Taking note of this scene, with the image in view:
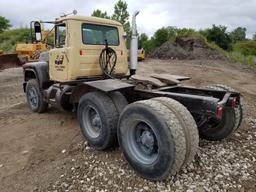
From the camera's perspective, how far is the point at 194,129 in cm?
379

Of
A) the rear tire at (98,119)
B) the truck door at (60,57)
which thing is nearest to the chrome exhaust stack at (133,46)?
the truck door at (60,57)

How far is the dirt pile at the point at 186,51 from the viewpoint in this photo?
23.6 m

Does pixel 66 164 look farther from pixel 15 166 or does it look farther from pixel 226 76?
pixel 226 76

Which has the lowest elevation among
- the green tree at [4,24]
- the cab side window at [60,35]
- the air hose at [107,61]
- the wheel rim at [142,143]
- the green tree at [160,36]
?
the wheel rim at [142,143]

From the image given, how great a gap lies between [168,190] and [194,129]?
834mm

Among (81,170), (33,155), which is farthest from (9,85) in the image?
(81,170)

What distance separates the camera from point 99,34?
6.37m

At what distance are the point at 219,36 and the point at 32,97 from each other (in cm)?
2834

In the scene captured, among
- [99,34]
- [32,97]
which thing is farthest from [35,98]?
[99,34]

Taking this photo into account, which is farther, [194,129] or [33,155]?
[33,155]

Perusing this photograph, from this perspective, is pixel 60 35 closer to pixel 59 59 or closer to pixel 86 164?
pixel 59 59

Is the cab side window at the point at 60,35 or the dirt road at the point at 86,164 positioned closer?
the dirt road at the point at 86,164

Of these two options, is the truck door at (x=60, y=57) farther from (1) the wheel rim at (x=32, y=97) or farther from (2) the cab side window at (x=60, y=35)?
(1) the wheel rim at (x=32, y=97)

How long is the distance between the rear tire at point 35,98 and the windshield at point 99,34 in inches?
76.9
